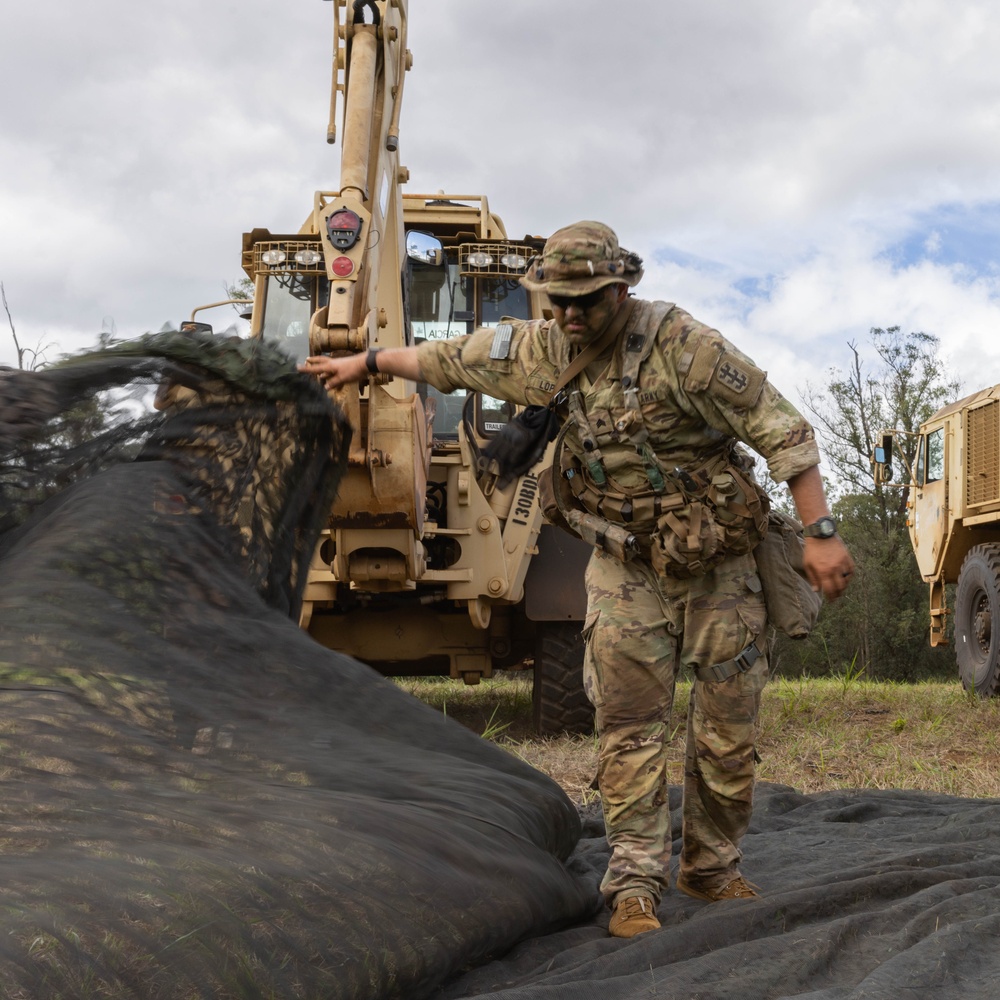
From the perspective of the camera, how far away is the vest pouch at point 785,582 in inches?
124

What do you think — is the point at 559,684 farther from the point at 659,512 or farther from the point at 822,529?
the point at 822,529

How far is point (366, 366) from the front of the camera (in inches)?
128

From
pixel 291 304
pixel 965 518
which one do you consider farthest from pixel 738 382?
pixel 965 518

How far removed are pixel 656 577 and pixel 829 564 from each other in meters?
0.46

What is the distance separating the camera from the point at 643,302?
3123mm

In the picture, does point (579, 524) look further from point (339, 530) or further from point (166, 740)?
point (339, 530)

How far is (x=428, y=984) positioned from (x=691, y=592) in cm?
134

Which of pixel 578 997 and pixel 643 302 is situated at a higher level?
pixel 643 302

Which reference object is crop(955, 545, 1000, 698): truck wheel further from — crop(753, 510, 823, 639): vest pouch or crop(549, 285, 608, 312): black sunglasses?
crop(549, 285, 608, 312): black sunglasses

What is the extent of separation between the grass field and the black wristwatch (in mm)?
2210

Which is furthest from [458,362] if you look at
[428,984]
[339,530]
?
[339,530]

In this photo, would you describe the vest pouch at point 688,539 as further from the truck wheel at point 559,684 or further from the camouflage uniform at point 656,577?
the truck wheel at point 559,684

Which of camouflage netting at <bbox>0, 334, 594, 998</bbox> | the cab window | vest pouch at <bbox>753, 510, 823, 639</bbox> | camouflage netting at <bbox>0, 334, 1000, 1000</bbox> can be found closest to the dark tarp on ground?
camouflage netting at <bbox>0, 334, 1000, 1000</bbox>

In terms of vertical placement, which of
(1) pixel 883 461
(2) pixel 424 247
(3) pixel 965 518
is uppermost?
(2) pixel 424 247
